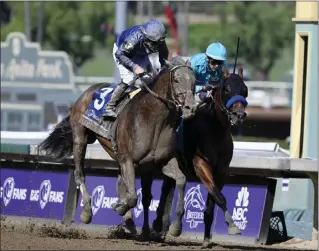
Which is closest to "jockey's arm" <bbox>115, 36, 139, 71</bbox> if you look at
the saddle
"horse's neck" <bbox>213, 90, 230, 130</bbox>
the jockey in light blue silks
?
the saddle

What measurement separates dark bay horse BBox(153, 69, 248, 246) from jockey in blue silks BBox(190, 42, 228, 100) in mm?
86

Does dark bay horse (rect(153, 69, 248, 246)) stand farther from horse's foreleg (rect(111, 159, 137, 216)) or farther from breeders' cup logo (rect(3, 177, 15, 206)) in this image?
breeders' cup logo (rect(3, 177, 15, 206))

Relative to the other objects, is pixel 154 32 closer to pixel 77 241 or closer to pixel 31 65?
pixel 77 241

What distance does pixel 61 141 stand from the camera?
1157 centimetres

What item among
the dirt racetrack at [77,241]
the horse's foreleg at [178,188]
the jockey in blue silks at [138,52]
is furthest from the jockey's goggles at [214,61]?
the dirt racetrack at [77,241]

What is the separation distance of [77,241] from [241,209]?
3.11 m

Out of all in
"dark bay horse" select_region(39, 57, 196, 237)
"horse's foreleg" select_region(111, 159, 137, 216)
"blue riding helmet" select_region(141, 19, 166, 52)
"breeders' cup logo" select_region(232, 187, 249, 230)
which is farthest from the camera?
"breeders' cup logo" select_region(232, 187, 249, 230)

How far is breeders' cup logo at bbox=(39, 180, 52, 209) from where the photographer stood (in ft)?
42.5

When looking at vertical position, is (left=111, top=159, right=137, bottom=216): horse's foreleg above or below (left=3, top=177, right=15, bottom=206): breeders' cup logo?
above

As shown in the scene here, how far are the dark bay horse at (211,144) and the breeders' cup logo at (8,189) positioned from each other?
11.5 feet

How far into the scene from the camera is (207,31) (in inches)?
2162

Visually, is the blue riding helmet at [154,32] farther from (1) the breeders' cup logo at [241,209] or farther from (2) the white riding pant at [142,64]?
(1) the breeders' cup logo at [241,209]

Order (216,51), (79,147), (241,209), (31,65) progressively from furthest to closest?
(31,65), (241,209), (79,147), (216,51)

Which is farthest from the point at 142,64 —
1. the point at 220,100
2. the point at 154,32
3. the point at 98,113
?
the point at 220,100
